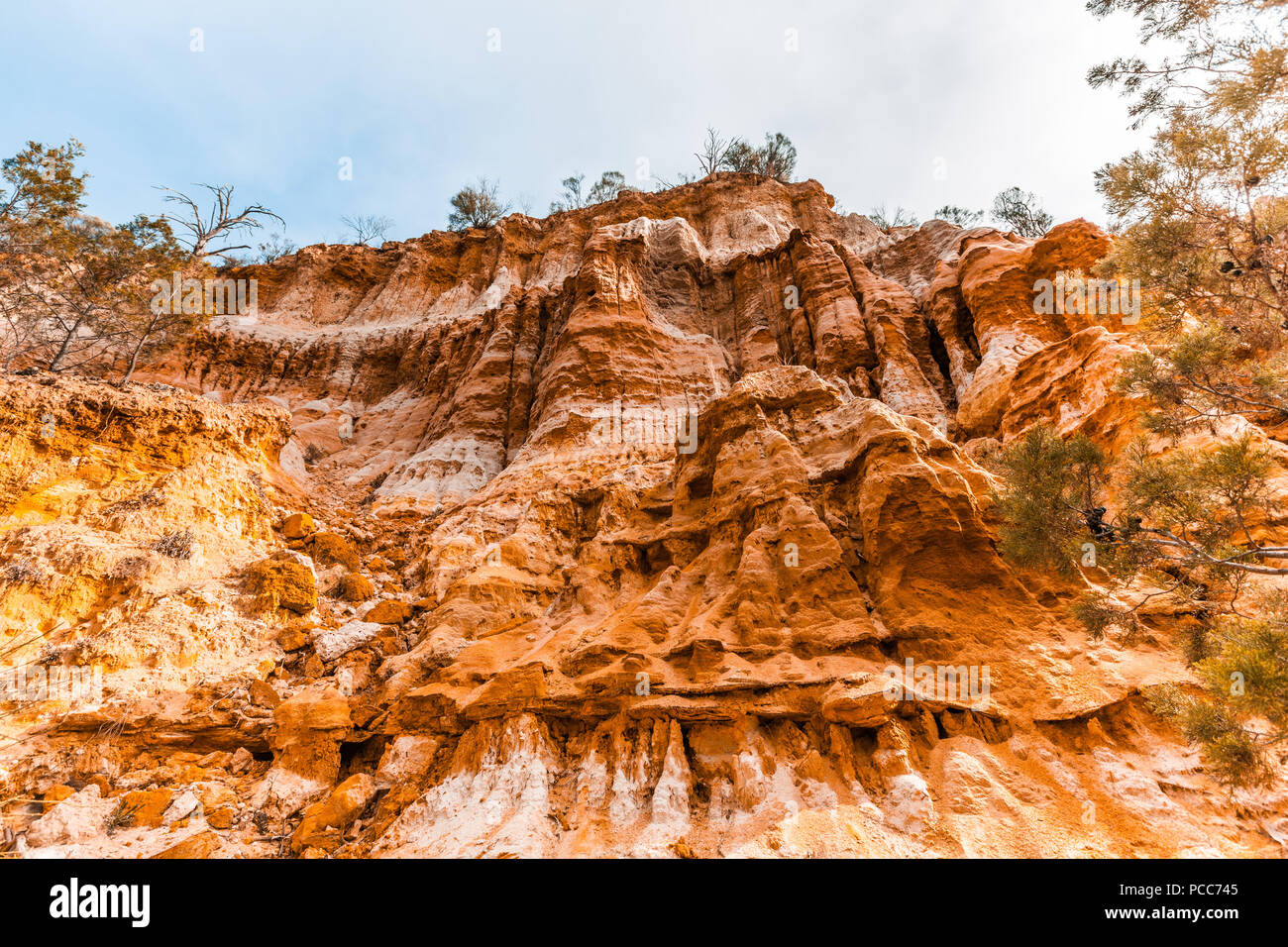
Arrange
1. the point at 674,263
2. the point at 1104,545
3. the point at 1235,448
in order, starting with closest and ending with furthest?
the point at 1235,448 < the point at 1104,545 < the point at 674,263

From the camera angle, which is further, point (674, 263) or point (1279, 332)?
point (674, 263)

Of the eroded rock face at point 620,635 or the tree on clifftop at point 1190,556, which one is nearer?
the tree on clifftop at point 1190,556

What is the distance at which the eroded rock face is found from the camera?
6527mm

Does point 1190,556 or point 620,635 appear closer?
point 1190,556

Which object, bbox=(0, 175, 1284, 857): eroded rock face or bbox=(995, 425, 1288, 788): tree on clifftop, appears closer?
bbox=(995, 425, 1288, 788): tree on clifftop

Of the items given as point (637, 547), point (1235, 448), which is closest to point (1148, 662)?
point (1235, 448)

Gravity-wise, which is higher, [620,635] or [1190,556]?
[1190,556]

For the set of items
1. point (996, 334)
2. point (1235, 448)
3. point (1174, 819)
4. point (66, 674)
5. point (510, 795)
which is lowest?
point (510, 795)

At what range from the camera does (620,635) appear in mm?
9180

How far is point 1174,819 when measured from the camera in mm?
5516

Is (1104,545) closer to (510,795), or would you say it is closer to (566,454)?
(510,795)

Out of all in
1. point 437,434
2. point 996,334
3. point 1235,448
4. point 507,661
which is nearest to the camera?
point 1235,448

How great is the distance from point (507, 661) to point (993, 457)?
1047cm

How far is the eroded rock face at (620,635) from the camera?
6527mm
